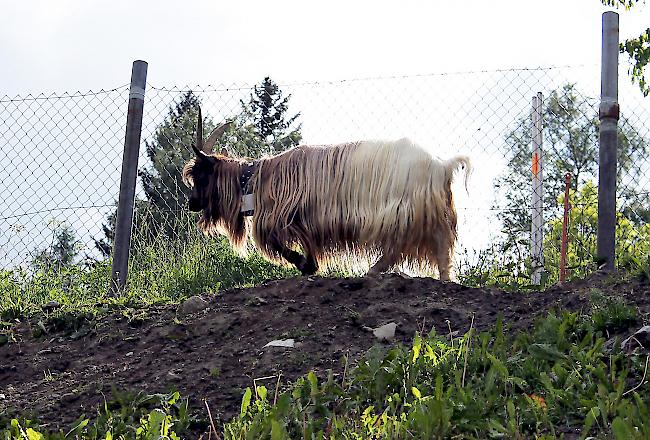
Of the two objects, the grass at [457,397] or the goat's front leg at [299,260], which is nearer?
the grass at [457,397]

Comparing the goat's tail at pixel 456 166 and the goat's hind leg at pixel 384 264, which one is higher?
the goat's tail at pixel 456 166

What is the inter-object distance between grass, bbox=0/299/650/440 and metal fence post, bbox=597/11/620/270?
1.73 metres

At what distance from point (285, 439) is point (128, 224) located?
379 cm

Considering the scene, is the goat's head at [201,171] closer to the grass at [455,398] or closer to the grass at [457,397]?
the grass at [457,397]

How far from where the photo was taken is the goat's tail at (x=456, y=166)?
611cm

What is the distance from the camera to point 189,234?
7828mm

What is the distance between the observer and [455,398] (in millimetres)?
3191

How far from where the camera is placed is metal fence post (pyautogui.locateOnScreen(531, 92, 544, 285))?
274 inches

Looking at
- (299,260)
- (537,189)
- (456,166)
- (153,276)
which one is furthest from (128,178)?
(537,189)

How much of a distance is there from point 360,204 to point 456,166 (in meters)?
0.70

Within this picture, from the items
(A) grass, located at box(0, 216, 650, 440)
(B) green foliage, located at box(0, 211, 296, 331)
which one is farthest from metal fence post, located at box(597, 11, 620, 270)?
(B) green foliage, located at box(0, 211, 296, 331)

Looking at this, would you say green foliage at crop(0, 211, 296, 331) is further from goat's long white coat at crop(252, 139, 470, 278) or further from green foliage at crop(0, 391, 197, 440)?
green foliage at crop(0, 391, 197, 440)

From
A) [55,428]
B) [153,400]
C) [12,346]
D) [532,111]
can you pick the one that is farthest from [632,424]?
[532,111]

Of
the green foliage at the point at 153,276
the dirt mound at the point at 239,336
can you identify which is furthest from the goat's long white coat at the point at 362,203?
the dirt mound at the point at 239,336
